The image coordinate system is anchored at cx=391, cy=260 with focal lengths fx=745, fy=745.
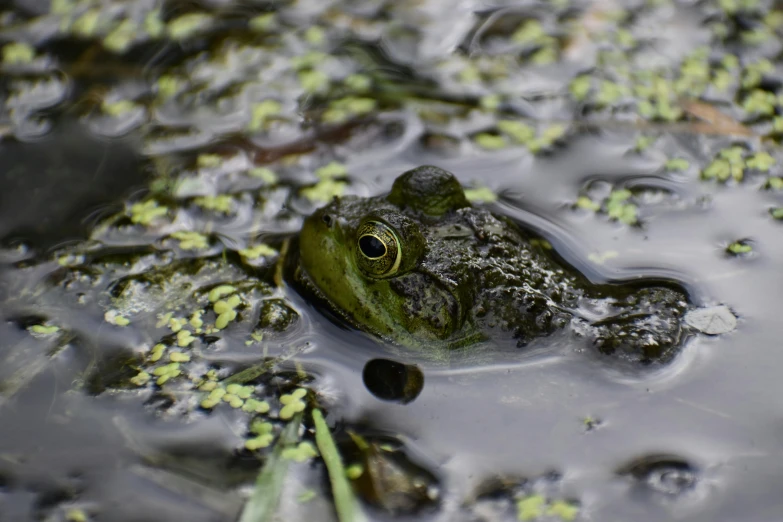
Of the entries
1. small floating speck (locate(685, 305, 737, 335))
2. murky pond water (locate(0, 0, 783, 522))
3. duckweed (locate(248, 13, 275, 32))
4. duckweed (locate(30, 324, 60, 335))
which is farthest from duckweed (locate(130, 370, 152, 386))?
duckweed (locate(248, 13, 275, 32))

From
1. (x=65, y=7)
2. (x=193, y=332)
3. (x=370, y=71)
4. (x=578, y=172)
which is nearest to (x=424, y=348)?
(x=193, y=332)

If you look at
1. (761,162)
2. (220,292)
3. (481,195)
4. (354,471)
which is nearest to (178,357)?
(220,292)

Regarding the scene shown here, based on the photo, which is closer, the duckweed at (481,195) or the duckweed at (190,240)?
the duckweed at (190,240)

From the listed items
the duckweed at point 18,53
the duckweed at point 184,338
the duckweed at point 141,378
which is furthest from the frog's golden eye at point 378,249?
the duckweed at point 18,53

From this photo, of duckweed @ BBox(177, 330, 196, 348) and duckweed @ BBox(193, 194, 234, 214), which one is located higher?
duckweed @ BBox(193, 194, 234, 214)

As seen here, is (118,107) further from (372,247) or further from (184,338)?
(372,247)

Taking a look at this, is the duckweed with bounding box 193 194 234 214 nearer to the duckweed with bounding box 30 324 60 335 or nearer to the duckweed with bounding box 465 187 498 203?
the duckweed with bounding box 30 324 60 335

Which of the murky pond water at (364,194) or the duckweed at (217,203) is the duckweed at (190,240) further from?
the duckweed at (217,203)

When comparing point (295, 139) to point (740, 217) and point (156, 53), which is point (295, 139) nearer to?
point (156, 53)
